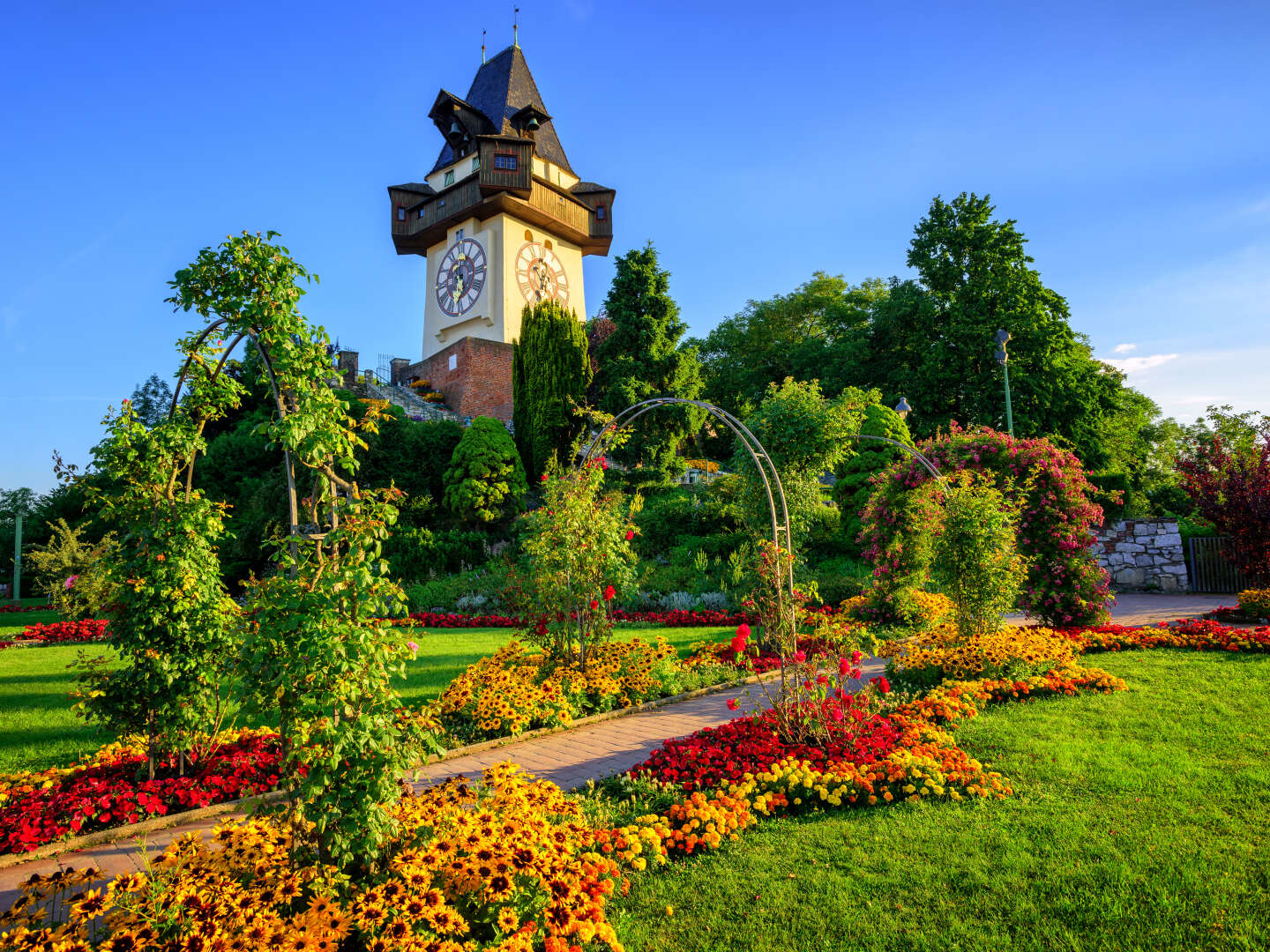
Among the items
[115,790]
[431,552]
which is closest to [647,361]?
[431,552]

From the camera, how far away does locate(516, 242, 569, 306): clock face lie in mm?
28516

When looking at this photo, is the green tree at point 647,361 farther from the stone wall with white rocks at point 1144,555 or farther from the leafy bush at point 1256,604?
the leafy bush at point 1256,604

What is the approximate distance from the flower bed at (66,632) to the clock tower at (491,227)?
15411mm

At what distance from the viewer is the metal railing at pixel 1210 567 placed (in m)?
16.2

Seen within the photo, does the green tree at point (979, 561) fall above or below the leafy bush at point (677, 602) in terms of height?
above

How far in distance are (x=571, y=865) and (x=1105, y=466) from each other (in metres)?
27.2

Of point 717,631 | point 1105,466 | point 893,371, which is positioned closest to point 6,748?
point 717,631

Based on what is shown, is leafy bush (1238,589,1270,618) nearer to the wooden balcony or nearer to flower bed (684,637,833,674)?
flower bed (684,637,833,674)

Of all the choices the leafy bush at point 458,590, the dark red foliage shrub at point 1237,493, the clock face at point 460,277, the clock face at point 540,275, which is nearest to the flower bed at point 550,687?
the leafy bush at point 458,590

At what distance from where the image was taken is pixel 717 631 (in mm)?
11570

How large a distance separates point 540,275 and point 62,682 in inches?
952

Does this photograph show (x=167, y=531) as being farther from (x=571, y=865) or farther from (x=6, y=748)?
(x=571, y=865)

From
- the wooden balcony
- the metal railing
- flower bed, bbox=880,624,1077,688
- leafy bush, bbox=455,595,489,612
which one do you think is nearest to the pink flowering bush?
flower bed, bbox=880,624,1077,688

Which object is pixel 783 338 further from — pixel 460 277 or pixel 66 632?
pixel 66 632
